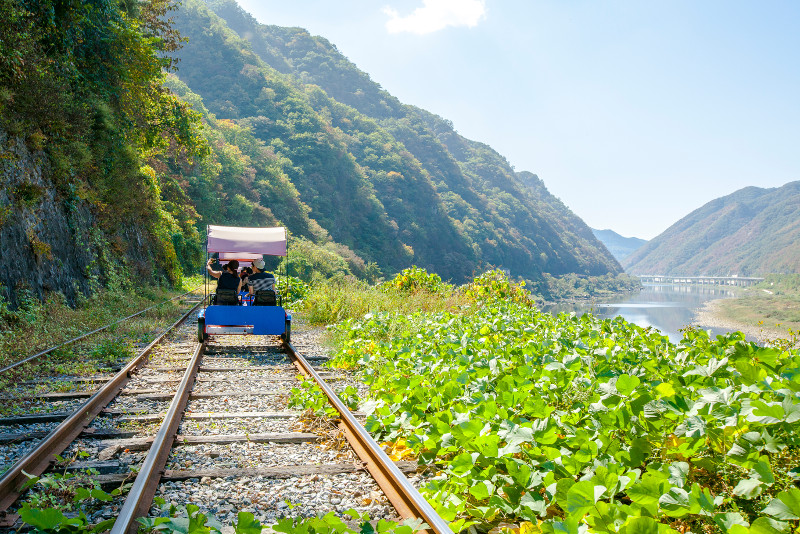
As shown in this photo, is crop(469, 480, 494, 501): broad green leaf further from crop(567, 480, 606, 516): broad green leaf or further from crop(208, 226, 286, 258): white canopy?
crop(208, 226, 286, 258): white canopy

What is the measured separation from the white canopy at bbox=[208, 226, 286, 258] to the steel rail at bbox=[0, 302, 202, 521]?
4.08 metres

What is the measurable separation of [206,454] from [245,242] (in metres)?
6.72

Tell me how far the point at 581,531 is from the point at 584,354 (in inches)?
124

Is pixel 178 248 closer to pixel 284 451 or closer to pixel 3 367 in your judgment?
pixel 3 367

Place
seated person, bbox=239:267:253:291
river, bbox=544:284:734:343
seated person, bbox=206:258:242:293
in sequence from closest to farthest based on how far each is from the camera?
seated person, bbox=206:258:242:293, seated person, bbox=239:267:253:291, river, bbox=544:284:734:343

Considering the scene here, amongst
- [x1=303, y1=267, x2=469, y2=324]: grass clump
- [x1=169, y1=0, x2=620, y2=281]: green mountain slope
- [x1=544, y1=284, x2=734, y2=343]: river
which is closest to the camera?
[x1=303, y1=267, x2=469, y2=324]: grass clump

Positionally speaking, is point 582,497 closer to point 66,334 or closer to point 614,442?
point 614,442

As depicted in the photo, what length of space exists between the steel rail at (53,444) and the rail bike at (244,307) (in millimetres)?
2934

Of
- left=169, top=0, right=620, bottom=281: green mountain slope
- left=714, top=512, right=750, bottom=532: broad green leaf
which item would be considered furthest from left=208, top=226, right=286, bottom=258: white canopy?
left=169, top=0, right=620, bottom=281: green mountain slope

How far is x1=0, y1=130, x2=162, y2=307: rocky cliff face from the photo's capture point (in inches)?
380

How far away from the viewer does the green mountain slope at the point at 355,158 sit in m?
79.6

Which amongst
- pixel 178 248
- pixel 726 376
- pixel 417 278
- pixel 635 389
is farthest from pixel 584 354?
pixel 178 248

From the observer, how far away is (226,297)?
10.0 metres

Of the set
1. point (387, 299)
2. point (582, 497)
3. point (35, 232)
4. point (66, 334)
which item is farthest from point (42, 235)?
point (582, 497)
